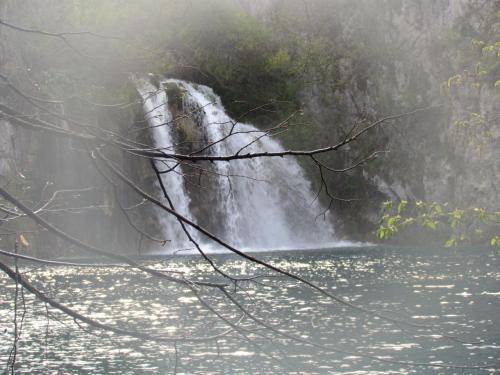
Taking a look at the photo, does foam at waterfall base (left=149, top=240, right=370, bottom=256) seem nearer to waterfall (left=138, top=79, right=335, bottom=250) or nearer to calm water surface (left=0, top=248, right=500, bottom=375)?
waterfall (left=138, top=79, right=335, bottom=250)

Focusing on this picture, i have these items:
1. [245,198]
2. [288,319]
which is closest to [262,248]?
[245,198]

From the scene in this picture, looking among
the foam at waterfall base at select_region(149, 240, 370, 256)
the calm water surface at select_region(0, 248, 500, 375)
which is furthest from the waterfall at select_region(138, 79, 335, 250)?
the calm water surface at select_region(0, 248, 500, 375)

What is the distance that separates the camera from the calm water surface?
1280 centimetres

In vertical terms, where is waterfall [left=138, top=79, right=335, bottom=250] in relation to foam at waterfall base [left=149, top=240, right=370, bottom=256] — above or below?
above

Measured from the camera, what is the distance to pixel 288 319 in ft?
24.1

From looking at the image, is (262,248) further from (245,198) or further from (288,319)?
(288,319)

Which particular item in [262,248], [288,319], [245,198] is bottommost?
[288,319]

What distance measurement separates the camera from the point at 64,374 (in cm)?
1224

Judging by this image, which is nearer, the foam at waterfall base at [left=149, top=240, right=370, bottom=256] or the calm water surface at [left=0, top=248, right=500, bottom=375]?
the calm water surface at [left=0, top=248, right=500, bottom=375]

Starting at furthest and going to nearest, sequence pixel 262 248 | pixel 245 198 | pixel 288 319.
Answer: pixel 245 198
pixel 262 248
pixel 288 319

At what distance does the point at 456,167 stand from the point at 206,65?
1481 centimetres

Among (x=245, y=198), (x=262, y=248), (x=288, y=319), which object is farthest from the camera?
(x=245, y=198)

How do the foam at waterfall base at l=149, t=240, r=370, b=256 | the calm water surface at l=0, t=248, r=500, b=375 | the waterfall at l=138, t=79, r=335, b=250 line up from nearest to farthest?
the calm water surface at l=0, t=248, r=500, b=375
the foam at waterfall base at l=149, t=240, r=370, b=256
the waterfall at l=138, t=79, r=335, b=250

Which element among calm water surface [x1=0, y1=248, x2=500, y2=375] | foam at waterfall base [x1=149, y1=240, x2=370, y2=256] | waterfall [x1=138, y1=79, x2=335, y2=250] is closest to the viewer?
calm water surface [x1=0, y1=248, x2=500, y2=375]
